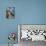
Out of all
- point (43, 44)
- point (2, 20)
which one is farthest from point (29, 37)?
point (2, 20)

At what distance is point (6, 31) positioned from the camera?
109 inches

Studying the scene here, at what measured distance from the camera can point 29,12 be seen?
280 centimetres

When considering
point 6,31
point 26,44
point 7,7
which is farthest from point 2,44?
point 7,7

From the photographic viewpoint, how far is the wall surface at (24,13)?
2.77 metres

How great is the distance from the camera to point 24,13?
2795 millimetres

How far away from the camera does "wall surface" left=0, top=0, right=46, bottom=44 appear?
2.77 m

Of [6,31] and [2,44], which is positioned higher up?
[6,31]

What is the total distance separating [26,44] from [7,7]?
2.85 ft

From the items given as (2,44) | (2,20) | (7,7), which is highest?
(7,7)

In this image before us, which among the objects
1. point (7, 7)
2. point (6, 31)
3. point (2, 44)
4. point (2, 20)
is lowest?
point (2, 44)

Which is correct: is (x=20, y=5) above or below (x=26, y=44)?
above

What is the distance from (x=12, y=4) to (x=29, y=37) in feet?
2.56

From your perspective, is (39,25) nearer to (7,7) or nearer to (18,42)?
(18,42)

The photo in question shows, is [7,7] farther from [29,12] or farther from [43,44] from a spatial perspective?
[43,44]
